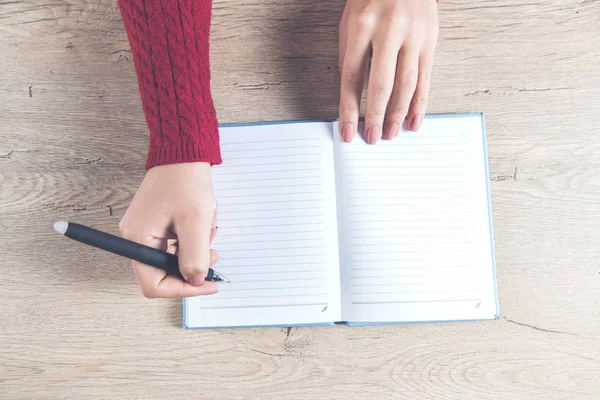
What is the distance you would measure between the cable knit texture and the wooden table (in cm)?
11

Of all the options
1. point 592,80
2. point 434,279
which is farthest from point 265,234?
point 592,80

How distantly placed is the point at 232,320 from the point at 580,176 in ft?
1.79

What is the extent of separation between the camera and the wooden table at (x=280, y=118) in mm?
724

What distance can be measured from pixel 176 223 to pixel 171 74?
0.19 m

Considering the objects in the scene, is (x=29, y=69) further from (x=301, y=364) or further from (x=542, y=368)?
(x=542, y=368)

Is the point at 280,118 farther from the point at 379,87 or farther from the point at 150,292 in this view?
the point at 150,292

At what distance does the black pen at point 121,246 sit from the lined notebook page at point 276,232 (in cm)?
11

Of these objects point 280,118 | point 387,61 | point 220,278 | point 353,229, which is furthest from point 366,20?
point 220,278

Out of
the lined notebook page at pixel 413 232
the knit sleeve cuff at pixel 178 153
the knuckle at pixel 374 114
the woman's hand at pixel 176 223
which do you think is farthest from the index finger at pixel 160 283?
the knuckle at pixel 374 114

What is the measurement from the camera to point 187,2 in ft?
2.12

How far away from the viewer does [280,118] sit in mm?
754

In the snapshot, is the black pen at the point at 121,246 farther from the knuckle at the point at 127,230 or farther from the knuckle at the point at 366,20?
the knuckle at the point at 366,20

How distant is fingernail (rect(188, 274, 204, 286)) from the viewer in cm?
64

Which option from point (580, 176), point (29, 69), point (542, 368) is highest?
point (29, 69)
